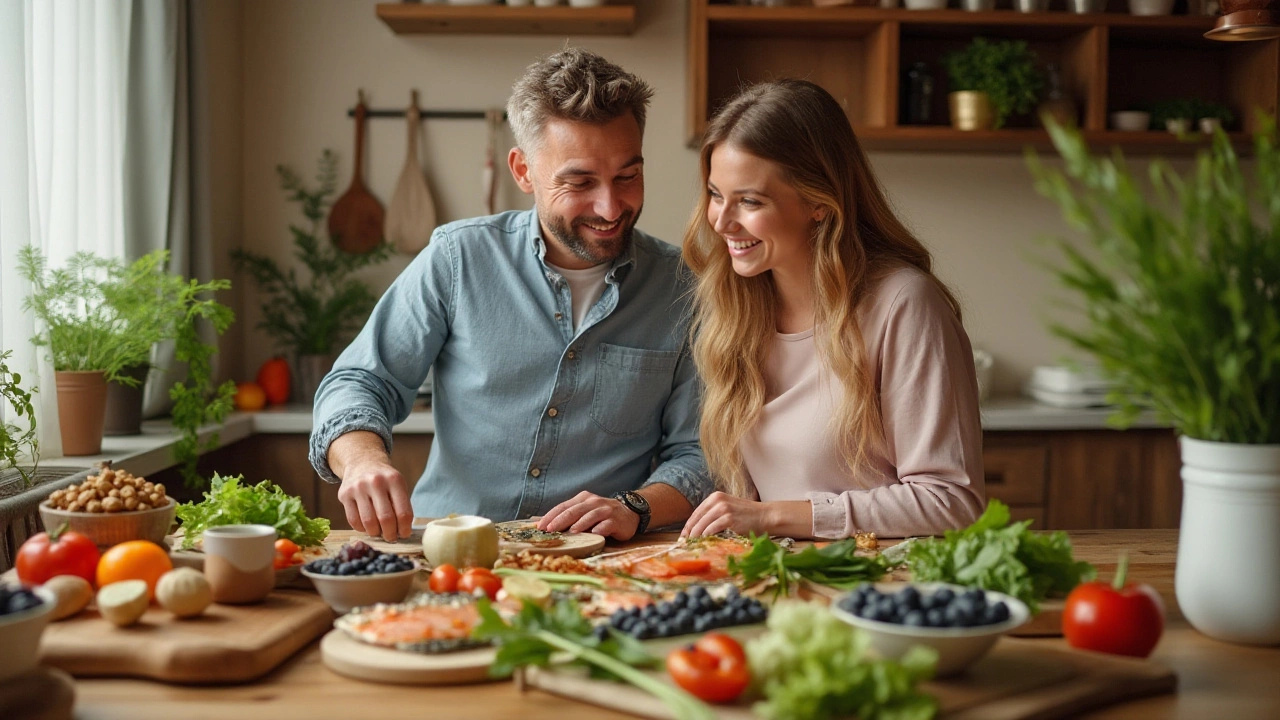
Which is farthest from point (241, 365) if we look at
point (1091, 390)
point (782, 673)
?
point (782, 673)

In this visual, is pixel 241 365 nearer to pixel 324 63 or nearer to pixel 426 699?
pixel 324 63

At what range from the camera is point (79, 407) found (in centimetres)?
277

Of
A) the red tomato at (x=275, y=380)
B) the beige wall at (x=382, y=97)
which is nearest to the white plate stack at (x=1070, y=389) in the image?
the beige wall at (x=382, y=97)

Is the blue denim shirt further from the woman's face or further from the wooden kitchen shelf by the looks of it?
the wooden kitchen shelf

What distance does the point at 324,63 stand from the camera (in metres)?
4.19

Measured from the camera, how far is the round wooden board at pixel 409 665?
1245 mm

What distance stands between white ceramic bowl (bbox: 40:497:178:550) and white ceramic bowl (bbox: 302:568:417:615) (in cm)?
26

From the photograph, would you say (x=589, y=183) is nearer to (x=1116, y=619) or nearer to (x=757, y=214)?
(x=757, y=214)

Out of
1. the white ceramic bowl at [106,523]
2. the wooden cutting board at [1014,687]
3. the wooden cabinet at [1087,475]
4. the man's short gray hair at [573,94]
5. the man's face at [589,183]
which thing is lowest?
the wooden cabinet at [1087,475]

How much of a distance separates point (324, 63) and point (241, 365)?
116cm

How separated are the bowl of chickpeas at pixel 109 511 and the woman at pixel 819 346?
33.0 inches

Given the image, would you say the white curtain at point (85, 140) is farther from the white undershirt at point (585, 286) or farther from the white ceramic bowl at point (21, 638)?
the white ceramic bowl at point (21, 638)

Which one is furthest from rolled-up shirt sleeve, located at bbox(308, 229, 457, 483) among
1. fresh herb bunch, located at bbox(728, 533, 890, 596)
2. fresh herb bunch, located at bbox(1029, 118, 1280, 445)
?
fresh herb bunch, located at bbox(1029, 118, 1280, 445)

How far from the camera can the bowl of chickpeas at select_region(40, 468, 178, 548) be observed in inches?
60.5
